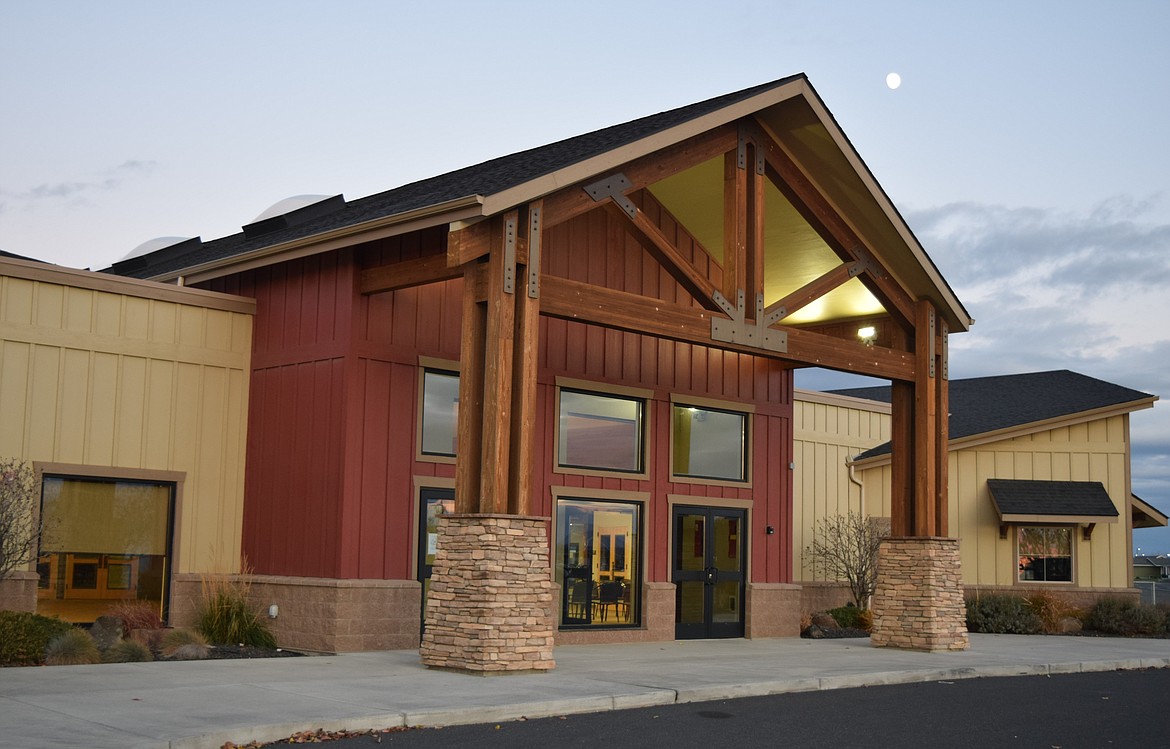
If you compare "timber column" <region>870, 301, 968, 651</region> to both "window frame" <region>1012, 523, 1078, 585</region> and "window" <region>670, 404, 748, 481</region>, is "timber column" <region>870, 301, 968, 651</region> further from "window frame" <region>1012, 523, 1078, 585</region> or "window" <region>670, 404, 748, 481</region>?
"window frame" <region>1012, 523, 1078, 585</region>

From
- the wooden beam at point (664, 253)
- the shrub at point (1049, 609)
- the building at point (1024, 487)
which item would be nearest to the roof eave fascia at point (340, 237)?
the wooden beam at point (664, 253)

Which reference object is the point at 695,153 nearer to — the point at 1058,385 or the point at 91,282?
the point at 91,282

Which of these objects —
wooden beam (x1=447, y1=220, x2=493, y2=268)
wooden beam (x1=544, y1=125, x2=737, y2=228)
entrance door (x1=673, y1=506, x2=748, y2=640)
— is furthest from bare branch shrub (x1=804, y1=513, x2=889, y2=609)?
wooden beam (x1=447, y1=220, x2=493, y2=268)

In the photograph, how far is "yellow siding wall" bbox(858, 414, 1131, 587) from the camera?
86.9ft

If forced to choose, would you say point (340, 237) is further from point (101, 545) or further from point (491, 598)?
point (101, 545)

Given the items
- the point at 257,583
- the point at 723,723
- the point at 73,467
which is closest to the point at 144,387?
the point at 73,467

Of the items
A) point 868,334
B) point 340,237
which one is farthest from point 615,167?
point 868,334

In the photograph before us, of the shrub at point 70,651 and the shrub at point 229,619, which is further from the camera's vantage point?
the shrub at point 229,619

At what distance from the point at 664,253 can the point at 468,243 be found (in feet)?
9.79

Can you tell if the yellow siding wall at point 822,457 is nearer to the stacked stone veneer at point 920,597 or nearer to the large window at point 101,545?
the stacked stone veneer at point 920,597

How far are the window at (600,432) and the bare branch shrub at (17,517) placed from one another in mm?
7272

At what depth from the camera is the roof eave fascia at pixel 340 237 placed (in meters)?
14.1

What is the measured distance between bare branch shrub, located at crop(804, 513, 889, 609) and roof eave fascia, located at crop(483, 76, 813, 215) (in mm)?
10690

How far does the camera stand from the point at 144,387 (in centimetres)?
1703
